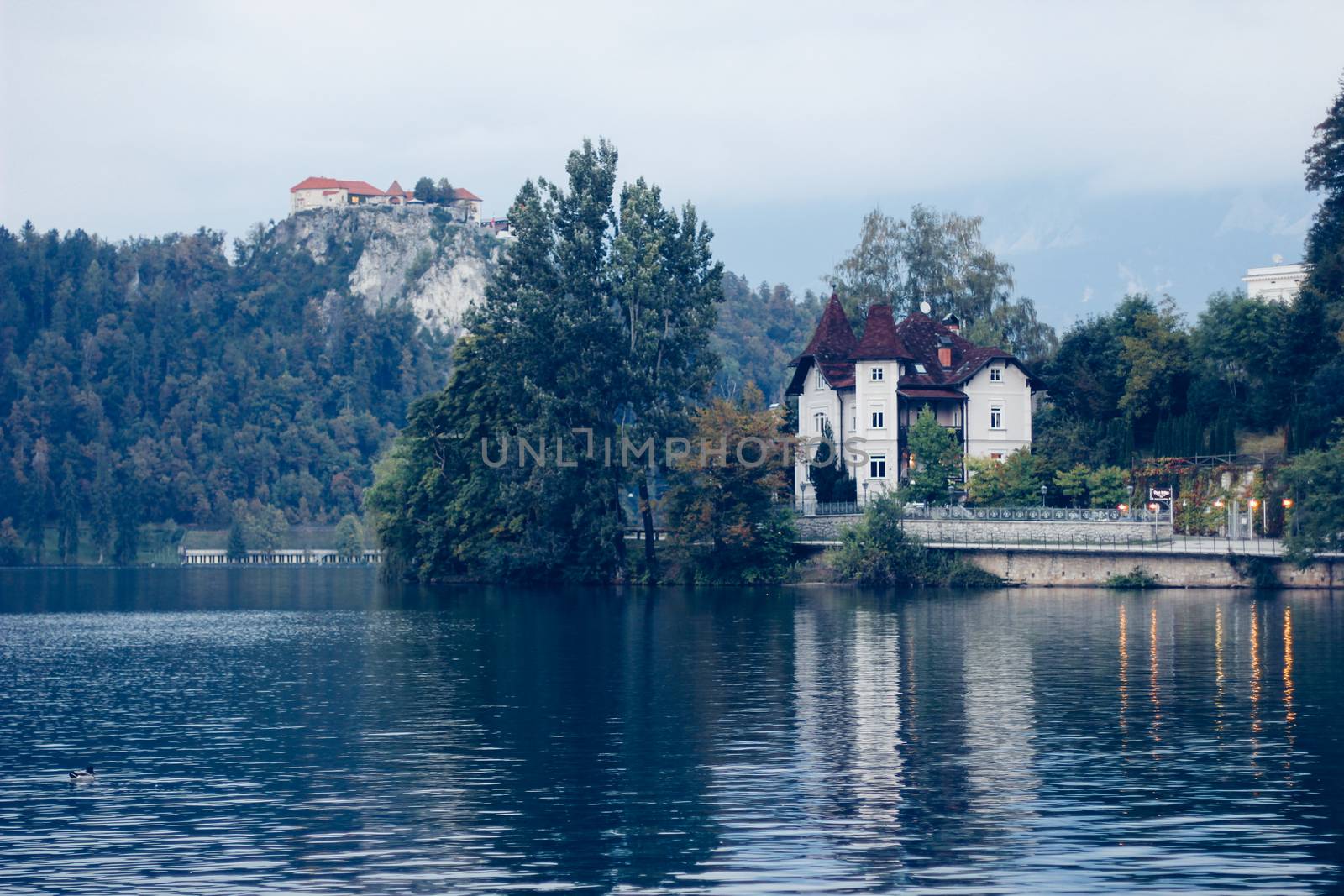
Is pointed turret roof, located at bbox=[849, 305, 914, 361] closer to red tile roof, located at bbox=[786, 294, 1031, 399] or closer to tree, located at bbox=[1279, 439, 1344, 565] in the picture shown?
red tile roof, located at bbox=[786, 294, 1031, 399]

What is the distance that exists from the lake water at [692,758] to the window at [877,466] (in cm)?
3682

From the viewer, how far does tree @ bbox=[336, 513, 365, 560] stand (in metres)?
191

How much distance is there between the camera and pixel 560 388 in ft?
285

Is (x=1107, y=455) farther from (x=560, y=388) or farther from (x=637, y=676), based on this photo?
(x=637, y=676)

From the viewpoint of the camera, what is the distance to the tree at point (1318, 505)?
7044 cm

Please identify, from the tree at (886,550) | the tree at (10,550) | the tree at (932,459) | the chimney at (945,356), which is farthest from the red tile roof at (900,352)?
the tree at (10,550)

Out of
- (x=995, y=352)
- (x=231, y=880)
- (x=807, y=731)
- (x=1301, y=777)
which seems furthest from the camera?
(x=995, y=352)

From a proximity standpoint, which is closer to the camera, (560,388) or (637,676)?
(637,676)

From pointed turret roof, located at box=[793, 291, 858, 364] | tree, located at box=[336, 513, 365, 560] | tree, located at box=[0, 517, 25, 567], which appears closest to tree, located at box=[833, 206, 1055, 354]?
pointed turret roof, located at box=[793, 291, 858, 364]

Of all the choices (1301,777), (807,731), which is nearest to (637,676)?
(807,731)

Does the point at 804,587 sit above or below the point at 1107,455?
below

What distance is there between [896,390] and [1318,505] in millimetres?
31517

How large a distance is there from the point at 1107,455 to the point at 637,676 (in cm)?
5506

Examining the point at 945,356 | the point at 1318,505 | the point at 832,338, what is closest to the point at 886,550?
the point at 1318,505
